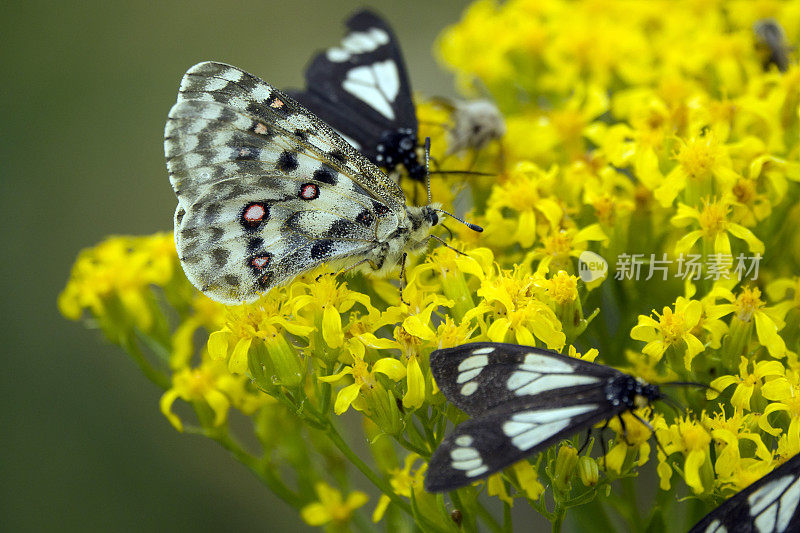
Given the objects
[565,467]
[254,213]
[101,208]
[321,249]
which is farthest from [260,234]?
[101,208]

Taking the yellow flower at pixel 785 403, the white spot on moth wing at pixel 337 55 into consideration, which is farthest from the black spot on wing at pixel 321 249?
the yellow flower at pixel 785 403

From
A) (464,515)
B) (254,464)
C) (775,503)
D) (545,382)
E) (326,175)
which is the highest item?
(326,175)

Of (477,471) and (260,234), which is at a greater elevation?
(260,234)

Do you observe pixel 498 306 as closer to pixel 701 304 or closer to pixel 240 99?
pixel 701 304

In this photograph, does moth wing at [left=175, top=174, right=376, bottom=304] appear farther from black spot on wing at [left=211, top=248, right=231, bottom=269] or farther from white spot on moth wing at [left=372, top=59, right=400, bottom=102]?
white spot on moth wing at [left=372, top=59, right=400, bottom=102]

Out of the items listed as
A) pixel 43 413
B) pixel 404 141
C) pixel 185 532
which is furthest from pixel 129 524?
pixel 404 141

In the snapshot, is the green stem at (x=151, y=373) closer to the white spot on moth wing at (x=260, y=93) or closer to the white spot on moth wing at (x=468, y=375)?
the white spot on moth wing at (x=260, y=93)

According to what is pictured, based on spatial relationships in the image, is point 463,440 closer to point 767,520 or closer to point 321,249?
point 767,520

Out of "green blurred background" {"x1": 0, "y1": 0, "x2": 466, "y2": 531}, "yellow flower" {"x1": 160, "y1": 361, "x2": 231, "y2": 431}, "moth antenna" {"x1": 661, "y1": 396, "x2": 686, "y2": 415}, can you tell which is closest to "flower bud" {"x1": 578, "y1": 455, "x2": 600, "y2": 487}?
"moth antenna" {"x1": 661, "y1": 396, "x2": 686, "y2": 415}
